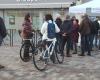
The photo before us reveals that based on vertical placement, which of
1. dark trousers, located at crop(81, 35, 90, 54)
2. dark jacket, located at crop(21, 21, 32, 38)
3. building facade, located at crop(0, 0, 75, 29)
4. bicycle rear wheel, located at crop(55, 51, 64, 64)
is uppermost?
building facade, located at crop(0, 0, 75, 29)

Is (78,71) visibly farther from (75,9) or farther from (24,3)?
(24,3)

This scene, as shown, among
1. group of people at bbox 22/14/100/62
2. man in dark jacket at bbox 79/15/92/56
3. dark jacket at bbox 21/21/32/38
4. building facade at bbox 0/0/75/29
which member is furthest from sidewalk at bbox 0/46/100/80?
building facade at bbox 0/0/75/29

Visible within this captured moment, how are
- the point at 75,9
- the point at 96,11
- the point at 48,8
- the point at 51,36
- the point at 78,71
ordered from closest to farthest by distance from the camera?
the point at 78,71
the point at 51,36
the point at 96,11
the point at 75,9
the point at 48,8

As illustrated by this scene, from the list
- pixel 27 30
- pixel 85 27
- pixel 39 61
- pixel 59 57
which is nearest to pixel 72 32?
pixel 85 27

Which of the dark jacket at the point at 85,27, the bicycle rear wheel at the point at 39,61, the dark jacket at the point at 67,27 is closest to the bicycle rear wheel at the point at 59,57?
the bicycle rear wheel at the point at 39,61

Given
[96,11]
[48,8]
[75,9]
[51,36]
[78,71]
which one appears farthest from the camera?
[48,8]

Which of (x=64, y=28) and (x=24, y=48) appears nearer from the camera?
(x=24, y=48)

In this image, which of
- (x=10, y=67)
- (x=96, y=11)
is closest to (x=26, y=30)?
(x=10, y=67)

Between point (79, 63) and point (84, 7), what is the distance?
210cm

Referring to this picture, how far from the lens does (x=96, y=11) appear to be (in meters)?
14.2

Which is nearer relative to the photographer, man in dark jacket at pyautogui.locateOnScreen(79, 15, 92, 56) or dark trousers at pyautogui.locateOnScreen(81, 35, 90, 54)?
man in dark jacket at pyautogui.locateOnScreen(79, 15, 92, 56)

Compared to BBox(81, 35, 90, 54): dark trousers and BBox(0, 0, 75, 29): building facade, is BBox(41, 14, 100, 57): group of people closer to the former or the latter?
BBox(81, 35, 90, 54): dark trousers

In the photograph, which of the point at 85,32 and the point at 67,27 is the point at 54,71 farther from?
the point at 85,32

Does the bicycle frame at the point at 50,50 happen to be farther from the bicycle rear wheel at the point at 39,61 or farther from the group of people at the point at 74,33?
the group of people at the point at 74,33
